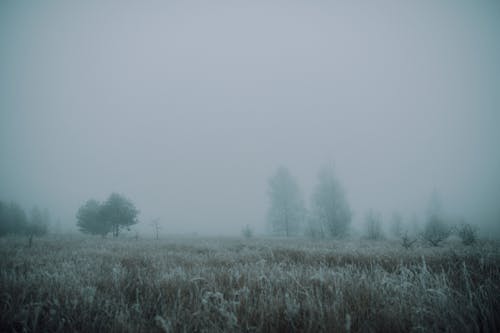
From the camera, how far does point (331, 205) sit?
79.9 feet

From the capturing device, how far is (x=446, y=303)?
1.76 meters

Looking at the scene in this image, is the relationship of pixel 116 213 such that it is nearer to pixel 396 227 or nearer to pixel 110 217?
pixel 110 217

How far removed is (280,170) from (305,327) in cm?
3443

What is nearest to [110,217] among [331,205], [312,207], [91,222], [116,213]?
[116,213]

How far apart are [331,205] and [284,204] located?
9473mm

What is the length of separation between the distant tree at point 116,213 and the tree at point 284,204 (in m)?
18.5

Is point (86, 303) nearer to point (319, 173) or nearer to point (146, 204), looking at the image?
point (319, 173)

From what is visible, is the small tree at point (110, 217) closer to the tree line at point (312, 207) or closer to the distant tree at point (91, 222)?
the distant tree at point (91, 222)

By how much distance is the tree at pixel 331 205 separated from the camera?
23841 millimetres

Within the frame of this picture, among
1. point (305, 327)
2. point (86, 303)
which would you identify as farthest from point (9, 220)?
point (305, 327)

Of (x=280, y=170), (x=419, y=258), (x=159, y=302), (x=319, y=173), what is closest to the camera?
(x=159, y=302)

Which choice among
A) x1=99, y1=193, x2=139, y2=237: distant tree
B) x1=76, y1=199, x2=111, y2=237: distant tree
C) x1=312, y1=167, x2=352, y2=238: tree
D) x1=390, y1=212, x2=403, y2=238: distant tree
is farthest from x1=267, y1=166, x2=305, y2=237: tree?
x1=76, y1=199, x2=111, y2=237: distant tree

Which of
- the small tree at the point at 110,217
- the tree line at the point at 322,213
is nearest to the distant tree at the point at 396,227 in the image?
the tree line at the point at 322,213

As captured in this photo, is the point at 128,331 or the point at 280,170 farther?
the point at 280,170
